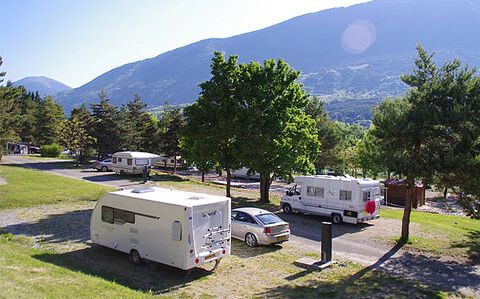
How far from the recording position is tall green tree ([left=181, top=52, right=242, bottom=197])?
23.9 metres

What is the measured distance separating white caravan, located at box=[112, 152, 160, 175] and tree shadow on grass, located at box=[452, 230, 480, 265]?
30.3 metres

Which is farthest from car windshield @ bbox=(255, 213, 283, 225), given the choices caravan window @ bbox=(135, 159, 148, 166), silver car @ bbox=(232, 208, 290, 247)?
caravan window @ bbox=(135, 159, 148, 166)

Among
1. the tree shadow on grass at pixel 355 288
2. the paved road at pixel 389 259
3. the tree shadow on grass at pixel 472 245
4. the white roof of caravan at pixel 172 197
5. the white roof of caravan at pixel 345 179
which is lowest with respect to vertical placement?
the tree shadow on grass at pixel 472 245

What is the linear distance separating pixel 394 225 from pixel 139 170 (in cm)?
2669

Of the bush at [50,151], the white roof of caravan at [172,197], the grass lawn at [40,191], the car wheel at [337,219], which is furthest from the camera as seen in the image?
the bush at [50,151]

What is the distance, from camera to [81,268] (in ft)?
38.0

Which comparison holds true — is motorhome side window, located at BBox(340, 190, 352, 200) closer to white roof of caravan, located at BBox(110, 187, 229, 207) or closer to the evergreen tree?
white roof of caravan, located at BBox(110, 187, 229, 207)

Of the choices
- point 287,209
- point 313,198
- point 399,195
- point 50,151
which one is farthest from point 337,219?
point 50,151

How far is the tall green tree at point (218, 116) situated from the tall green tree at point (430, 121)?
33.1 feet

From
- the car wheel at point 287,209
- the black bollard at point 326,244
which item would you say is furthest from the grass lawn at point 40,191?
the black bollard at point 326,244

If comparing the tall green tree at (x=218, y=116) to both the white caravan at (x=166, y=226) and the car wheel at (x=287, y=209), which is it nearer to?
the car wheel at (x=287, y=209)

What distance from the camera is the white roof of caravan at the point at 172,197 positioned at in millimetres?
11404

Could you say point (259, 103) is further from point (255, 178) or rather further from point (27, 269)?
point (255, 178)

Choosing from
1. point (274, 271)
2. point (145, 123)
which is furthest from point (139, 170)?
point (274, 271)
